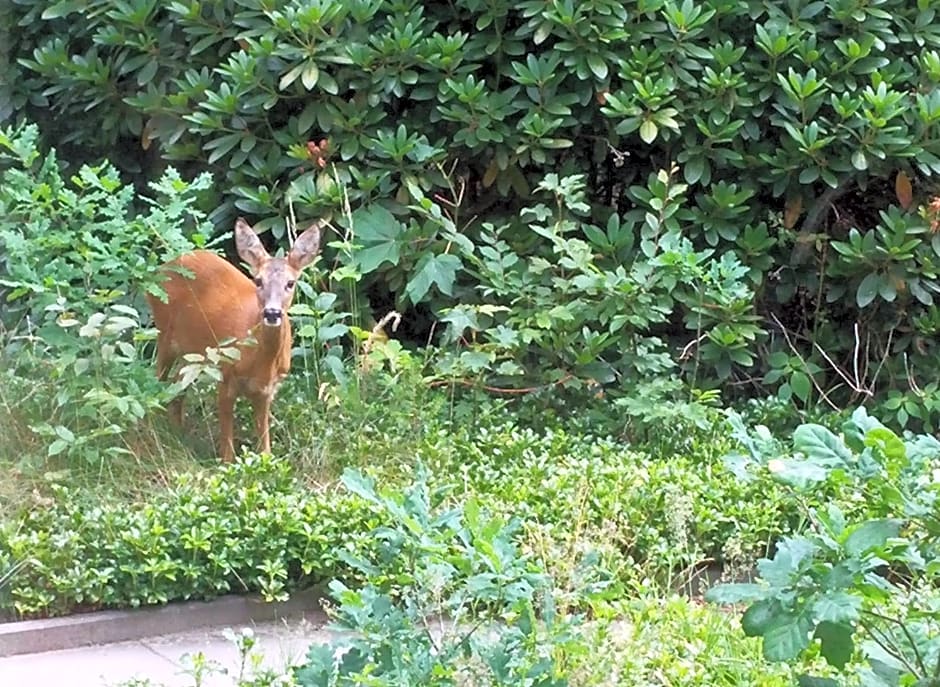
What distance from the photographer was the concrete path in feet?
13.5

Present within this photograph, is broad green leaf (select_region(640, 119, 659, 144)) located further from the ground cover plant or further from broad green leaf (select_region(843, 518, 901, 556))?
broad green leaf (select_region(843, 518, 901, 556))

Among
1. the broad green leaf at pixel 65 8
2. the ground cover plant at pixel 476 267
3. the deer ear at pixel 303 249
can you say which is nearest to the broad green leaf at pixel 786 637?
the ground cover plant at pixel 476 267

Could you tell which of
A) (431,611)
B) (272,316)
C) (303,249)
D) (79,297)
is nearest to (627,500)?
(272,316)

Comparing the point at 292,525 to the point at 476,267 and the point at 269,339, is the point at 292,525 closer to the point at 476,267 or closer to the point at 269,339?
the point at 269,339

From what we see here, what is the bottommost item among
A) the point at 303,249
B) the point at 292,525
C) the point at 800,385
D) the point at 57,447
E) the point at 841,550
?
the point at 800,385

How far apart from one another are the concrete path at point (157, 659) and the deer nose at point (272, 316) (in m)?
1.13

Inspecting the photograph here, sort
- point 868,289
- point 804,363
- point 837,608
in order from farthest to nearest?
point 804,363, point 868,289, point 837,608

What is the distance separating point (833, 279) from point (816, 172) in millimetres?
644

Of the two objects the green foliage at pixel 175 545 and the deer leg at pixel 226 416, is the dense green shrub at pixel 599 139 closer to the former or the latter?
the deer leg at pixel 226 416

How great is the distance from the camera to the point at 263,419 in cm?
571

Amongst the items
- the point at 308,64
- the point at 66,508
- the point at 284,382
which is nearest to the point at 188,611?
the point at 66,508

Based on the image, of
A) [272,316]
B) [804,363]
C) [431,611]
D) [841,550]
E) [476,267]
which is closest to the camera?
[841,550]

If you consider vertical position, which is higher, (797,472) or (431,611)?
(797,472)

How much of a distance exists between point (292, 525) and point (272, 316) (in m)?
0.86
